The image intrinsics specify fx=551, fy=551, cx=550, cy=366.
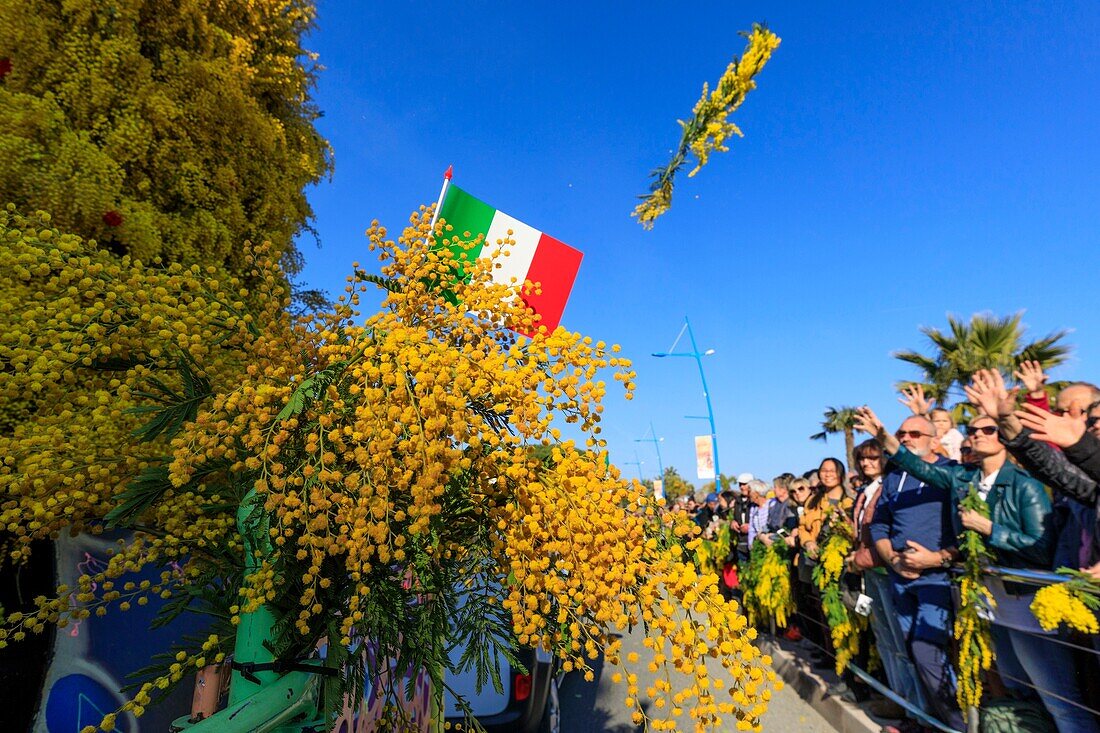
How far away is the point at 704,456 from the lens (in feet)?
Answer: 64.7

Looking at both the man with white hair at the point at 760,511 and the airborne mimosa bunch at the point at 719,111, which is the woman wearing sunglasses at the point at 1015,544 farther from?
the man with white hair at the point at 760,511

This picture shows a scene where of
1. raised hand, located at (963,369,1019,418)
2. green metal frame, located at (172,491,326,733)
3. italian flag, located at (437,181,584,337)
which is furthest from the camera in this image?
raised hand, located at (963,369,1019,418)

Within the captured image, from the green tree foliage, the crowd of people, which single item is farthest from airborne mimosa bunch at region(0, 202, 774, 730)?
the crowd of people

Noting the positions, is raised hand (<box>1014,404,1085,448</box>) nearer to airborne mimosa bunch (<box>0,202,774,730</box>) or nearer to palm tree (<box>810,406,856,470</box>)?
airborne mimosa bunch (<box>0,202,774,730</box>)

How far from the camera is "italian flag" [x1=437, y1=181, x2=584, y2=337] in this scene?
232 cm

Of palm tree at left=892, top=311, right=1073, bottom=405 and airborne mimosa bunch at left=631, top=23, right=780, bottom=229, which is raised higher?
palm tree at left=892, top=311, right=1073, bottom=405

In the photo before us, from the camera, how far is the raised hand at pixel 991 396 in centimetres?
344

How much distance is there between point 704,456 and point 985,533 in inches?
645

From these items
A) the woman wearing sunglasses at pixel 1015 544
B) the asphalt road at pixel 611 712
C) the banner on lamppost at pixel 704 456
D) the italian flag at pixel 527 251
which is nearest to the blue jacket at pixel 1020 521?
the woman wearing sunglasses at pixel 1015 544

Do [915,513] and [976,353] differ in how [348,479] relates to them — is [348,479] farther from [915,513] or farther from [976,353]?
[976,353]

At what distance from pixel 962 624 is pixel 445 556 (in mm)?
4055

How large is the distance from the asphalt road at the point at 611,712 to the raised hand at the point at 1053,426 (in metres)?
2.86

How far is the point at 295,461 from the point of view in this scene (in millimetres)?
1078

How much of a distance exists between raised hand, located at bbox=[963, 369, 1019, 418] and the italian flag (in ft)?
9.06
